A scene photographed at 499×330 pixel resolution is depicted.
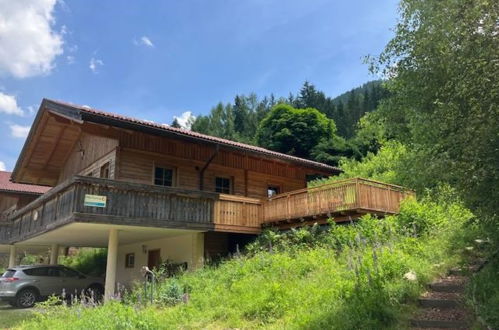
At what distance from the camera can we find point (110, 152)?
18.1m

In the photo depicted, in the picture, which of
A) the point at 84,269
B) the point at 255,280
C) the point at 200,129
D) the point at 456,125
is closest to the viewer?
the point at 456,125

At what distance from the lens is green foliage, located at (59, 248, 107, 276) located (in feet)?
84.6

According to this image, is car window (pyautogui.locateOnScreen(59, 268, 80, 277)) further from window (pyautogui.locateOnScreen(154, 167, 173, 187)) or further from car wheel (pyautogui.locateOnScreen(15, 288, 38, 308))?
window (pyautogui.locateOnScreen(154, 167, 173, 187))

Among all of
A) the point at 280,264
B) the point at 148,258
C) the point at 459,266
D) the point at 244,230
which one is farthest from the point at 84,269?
the point at 459,266

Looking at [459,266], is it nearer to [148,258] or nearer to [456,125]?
[456,125]

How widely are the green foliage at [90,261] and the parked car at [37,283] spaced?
18.0 ft

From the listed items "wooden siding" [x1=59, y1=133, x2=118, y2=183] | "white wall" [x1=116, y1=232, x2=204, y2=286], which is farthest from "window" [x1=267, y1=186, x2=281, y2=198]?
"wooden siding" [x1=59, y1=133, x2=118, y2=183]

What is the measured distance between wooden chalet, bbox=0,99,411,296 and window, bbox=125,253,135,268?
5cm

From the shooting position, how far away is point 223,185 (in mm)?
20484

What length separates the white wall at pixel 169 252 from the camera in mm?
17031

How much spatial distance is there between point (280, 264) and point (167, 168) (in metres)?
8.02

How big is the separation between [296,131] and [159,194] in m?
34.3

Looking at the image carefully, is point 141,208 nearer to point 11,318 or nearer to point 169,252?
point 169,252

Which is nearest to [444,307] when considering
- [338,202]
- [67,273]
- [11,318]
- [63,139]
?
[338,202]
